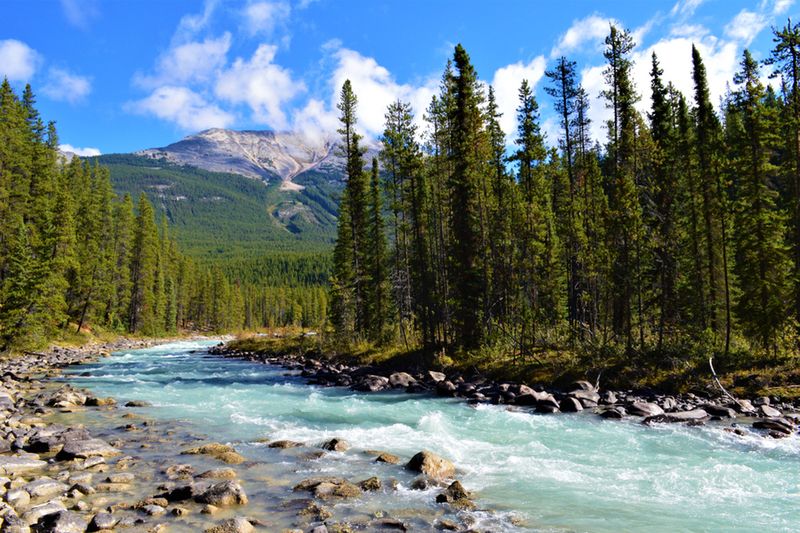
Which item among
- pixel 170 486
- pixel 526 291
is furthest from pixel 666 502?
pixel 526 291

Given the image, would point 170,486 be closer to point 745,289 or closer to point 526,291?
point 526,291

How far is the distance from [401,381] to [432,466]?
14126mm

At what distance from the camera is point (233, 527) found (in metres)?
7.55

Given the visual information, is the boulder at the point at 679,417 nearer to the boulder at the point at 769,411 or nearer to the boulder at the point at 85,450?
the boulder at the point at 769,411

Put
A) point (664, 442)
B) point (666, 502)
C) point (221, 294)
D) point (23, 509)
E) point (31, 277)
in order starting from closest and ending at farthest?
point (23, 509) → point (666, 502) → point (664, 442) → point (31, 277) → point (221, 294)

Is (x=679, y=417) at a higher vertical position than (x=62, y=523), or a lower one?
lower

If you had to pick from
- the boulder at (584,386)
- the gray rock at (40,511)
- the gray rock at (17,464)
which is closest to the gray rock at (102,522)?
the gray rock at (40,511)

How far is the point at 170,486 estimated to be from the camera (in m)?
9.55

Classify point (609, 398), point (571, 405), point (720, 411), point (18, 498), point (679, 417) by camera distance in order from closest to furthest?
point (18, 498)
point (679, 417)
point (720, 411)
point (571, 405)
point (609, 398)

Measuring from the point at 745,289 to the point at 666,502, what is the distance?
19.6 meters

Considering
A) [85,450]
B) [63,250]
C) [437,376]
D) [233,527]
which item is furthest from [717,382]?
[63,250]

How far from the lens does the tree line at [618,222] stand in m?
22.4

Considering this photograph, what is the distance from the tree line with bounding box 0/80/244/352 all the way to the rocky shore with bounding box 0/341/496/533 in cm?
2483

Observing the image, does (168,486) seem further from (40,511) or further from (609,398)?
(609,398)
